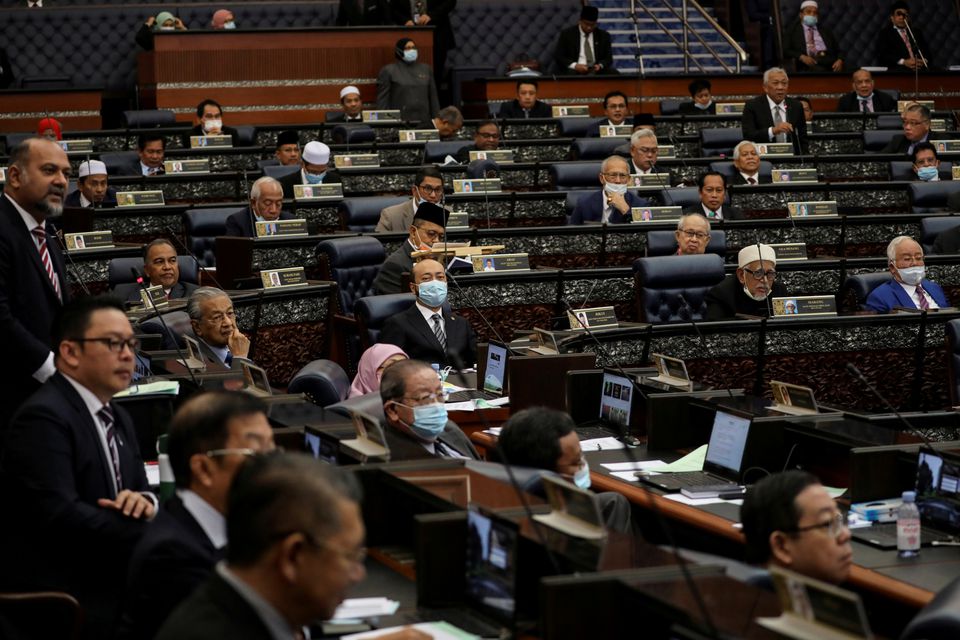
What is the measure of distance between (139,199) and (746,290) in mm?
4106

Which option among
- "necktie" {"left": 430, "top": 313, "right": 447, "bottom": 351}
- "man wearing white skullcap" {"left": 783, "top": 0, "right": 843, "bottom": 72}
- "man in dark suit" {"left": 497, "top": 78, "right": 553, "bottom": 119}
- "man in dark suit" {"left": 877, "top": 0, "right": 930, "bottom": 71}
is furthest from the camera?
"man in dark suit" {"left": 877, "top": 0, "right": 930, "bottom": 71}

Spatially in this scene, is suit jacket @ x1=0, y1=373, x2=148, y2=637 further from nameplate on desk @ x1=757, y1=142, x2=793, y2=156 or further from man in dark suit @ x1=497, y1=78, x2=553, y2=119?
man in dark suit @ x1=497, y1=78, x2=553, y2=119

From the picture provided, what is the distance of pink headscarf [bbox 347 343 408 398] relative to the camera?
555 cm

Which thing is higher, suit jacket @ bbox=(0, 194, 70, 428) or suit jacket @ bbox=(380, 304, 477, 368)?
suit jacket @ bbox=(0, 194, 70, 428)

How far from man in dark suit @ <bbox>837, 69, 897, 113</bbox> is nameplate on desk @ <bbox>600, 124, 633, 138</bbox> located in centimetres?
273

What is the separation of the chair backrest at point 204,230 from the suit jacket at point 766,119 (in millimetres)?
5027

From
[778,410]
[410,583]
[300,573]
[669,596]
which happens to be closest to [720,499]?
[778,410]

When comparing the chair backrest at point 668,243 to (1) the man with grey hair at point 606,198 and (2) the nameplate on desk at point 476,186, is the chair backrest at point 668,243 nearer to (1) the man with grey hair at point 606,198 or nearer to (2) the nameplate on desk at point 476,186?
(1) the man with grey hair at point 606,198

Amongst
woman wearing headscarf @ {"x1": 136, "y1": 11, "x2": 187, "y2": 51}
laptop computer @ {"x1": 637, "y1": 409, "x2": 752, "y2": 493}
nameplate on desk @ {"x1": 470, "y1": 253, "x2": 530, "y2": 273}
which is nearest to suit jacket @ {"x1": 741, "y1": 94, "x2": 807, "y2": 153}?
nameplate on desk @ {"x1": 470, "y1": 253, "x2": 530, "y2": 273}

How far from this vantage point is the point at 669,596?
246 cm

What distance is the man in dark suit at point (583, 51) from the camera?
543 inches

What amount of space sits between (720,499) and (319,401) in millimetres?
1594

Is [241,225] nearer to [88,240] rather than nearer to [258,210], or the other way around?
[258,210]

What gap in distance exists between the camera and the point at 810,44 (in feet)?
48.4
